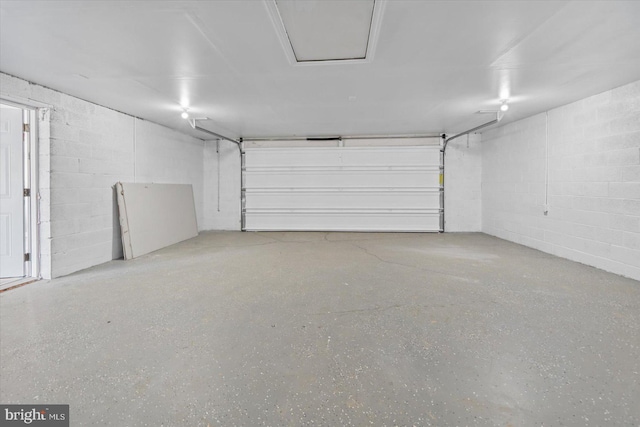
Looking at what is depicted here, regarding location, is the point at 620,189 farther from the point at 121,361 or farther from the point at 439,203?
the point at 121,361

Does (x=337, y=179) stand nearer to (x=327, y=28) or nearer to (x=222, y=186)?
(x=222, y=186)

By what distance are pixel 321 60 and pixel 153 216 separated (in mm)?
3895

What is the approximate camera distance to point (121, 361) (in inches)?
62.9

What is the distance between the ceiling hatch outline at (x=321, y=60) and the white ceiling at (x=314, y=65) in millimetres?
26

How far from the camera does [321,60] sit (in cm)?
262

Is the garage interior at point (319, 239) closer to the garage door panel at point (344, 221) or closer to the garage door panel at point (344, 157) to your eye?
the garage door panel at point (344, 157)

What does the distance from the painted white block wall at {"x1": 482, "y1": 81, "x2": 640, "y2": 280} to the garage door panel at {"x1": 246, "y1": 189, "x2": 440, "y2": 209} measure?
1.66 metres

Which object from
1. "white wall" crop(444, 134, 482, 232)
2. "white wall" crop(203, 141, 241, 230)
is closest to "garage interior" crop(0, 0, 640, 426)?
"white wall" crop(444, 134, 482, 232)

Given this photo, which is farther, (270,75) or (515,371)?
(270,75)

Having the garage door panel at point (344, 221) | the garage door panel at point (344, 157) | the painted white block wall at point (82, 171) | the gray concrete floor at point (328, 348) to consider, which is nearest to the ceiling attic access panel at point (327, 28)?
the gray concrete floor at point (328, 348)

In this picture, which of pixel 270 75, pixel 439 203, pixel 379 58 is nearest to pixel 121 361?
pixel 270 75

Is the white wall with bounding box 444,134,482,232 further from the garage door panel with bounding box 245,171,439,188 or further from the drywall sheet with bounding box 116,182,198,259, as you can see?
the drywall sheet with bounding box 116,182,198,259

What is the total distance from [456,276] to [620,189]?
223 cm
